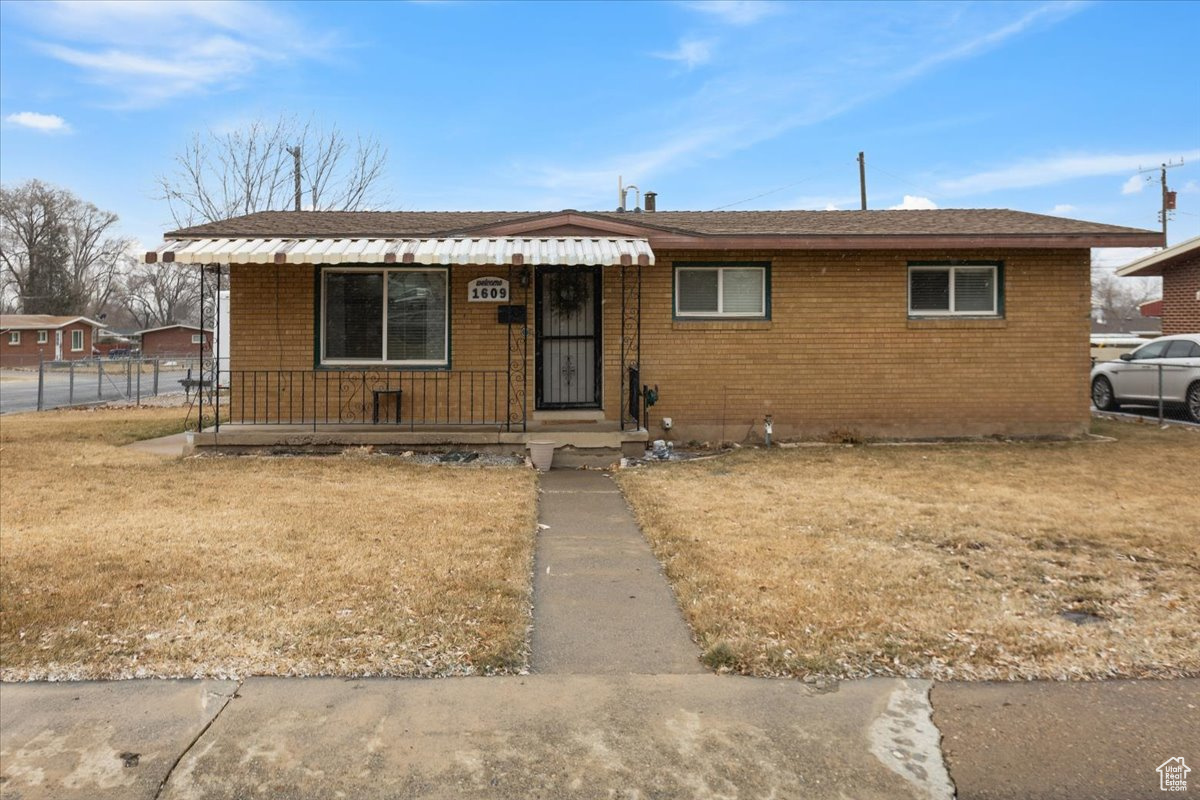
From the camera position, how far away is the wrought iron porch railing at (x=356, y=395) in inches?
431

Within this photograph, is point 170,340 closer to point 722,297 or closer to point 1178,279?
point 722,297

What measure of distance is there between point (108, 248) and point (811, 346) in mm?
82284

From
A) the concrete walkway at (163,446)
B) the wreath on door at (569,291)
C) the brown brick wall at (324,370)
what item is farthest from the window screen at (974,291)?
the concrete walkway at (163,446)

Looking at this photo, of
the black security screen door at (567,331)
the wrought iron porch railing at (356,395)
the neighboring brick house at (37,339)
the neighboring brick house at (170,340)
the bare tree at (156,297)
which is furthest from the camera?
the bare tree at (156,297)

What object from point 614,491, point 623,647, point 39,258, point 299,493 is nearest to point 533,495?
point 614,491

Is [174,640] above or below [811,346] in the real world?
below

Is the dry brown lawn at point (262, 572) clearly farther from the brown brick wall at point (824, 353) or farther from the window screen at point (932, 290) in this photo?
the window screen at point (932, 290)

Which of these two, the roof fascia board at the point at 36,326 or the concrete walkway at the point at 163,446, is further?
the roof fascia board at the point at 36,326

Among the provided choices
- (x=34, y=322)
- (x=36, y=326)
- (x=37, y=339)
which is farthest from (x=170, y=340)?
(x=36, y=326)

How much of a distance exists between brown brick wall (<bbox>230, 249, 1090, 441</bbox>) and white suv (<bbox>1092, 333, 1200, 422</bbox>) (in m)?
3.81

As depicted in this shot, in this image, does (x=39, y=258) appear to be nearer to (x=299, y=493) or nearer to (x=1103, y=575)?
(x=299, y=493)

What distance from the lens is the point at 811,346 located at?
11.4 m

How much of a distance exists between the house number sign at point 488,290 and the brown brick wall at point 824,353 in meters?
0.11

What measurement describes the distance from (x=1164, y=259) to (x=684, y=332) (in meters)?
14.5
